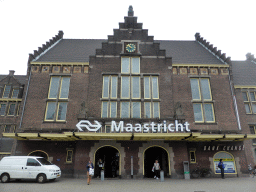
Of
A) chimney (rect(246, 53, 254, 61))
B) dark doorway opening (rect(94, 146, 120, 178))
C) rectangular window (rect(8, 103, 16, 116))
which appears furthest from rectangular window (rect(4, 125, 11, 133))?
chimney (rect(246, 53, 254, 61))

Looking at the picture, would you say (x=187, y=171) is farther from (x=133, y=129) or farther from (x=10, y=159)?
(x=10, y=159)

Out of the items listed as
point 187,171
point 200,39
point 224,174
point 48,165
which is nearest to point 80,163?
point 48,165

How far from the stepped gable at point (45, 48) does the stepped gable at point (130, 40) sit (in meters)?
8.22

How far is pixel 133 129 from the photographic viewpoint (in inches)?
666

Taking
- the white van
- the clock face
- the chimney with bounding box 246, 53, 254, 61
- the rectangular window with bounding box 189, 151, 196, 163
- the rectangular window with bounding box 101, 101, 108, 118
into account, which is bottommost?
the white van

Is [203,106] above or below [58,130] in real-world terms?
above

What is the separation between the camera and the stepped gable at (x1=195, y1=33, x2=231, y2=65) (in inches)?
891

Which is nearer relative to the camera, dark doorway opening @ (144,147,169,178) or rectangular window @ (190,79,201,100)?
dark doorway opening @ (144,147,169,178)

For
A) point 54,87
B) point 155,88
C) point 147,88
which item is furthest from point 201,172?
point 54,87

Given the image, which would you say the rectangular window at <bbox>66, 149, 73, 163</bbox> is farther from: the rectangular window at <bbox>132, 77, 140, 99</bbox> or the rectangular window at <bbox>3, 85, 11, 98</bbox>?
the rectangular window at <bbox>3, 85, 11, 98</bbox>

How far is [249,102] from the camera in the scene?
77.5 ft

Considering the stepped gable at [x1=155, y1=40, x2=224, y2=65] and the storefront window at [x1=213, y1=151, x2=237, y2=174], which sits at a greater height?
the stepped gable at [x1=155, y1=40, x2=224, y2=65]

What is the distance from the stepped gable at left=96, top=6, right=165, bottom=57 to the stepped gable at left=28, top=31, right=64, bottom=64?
8220mm

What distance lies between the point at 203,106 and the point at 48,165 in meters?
17.1
